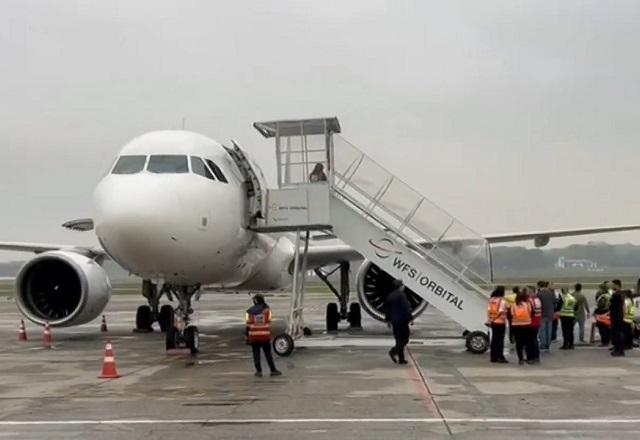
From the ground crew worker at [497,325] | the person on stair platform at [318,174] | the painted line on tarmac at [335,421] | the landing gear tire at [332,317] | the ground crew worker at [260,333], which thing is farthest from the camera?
the landing gear tire at [332,317]

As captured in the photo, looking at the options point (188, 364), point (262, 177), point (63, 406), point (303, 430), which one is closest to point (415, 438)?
point (303, 430)

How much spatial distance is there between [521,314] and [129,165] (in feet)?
23.1

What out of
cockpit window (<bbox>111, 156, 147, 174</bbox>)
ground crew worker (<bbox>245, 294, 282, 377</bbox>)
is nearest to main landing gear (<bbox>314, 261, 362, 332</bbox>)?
cockpit window (<bbox>111, 156, 147, 174</bbox>)

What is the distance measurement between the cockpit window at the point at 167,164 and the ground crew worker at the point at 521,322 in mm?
5976

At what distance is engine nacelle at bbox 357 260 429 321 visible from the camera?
20.1 meters

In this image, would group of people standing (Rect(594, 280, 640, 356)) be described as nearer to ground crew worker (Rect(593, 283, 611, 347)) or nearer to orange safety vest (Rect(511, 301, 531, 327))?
ground crew worker (Rect(593, 283, 611, 347))

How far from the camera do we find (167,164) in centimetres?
1460

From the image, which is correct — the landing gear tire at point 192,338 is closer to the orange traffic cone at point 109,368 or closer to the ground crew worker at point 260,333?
the orange traffic cone at point 109,368

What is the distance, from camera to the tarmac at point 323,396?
798cm

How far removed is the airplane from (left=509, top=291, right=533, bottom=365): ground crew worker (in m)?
5.10

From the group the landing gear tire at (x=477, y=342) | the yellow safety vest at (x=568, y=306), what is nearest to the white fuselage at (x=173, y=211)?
the landing gear tire at (x=477, y=342)

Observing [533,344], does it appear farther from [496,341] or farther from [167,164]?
[167,164]

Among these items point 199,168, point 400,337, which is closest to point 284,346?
point 400,337

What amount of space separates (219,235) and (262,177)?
3.86 m
